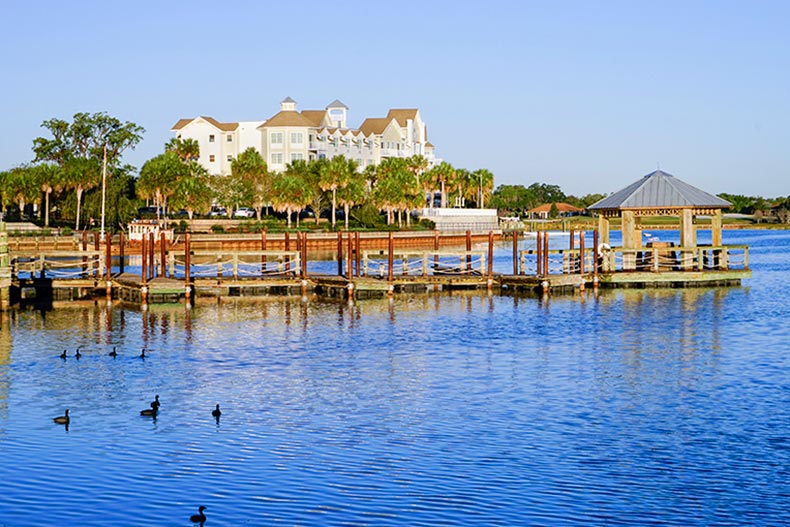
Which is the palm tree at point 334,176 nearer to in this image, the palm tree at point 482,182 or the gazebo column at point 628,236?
the palm tree at point 482,182

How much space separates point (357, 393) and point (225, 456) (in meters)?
7.53

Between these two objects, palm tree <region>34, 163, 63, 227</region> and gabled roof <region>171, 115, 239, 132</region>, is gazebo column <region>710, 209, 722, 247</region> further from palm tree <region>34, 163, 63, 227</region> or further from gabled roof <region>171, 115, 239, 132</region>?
gabled roof <region>171, 115, 239, 132</region>

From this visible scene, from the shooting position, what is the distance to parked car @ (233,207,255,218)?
129500 millimetres

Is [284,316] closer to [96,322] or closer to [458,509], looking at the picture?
[96,322]

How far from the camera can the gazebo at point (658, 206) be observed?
58844 millimetres

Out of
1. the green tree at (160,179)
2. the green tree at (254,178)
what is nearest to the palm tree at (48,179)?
the green tree at (160,179)

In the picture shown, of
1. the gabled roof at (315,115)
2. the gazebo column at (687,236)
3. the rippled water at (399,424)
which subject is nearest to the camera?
the rippled water at (399,424)

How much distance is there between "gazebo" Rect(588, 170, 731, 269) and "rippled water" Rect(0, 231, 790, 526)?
15046mm

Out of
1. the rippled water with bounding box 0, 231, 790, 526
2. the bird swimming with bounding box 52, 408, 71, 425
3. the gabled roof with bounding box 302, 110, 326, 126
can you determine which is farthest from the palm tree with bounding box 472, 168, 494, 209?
the bird swimming with bounding box 52, 408, 71, 425

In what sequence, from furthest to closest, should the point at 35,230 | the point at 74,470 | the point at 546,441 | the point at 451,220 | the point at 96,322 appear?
A: the point at 451,220 → the point at 35,230 → the point at 96,322 → the point at 546,441 → the point at 74,470

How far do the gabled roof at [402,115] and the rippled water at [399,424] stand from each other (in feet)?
395

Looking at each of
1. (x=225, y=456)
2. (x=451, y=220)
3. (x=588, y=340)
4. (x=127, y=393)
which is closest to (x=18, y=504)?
(x=225, y=456)

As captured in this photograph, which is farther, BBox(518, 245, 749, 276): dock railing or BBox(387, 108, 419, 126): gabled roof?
BBox(387, 108, 419, 126): gabled roof

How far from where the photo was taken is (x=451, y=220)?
140750 mm
